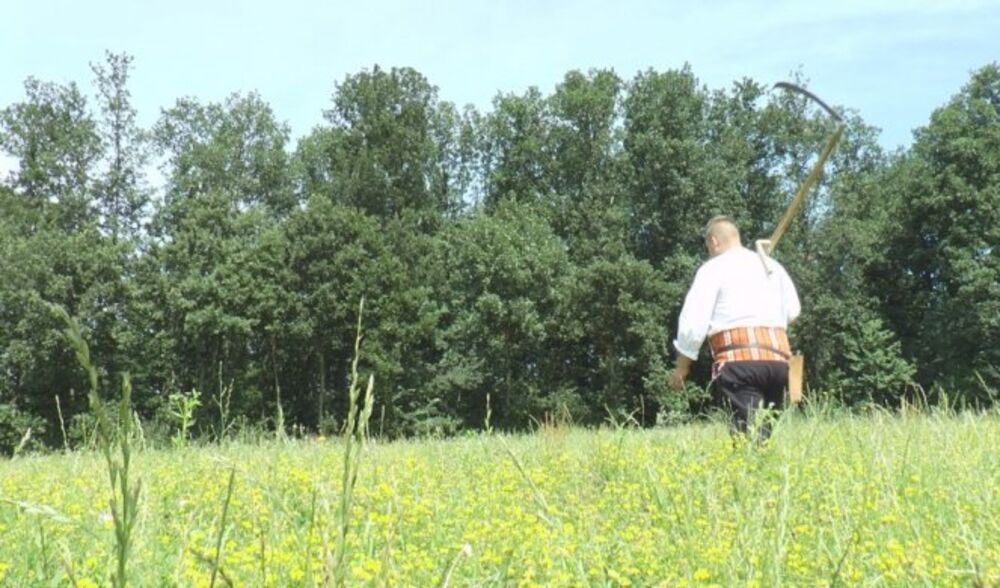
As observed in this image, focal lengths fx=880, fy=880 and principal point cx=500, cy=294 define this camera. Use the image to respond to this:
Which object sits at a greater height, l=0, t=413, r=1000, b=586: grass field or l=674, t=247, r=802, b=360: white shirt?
l=674, t=247, r=802, b=360: white shirt

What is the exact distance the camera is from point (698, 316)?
19.5 feet

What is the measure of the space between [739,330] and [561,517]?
2.80 m

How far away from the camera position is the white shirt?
19.4ft

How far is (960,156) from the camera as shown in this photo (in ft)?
132

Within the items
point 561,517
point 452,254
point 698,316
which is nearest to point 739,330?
point 698,316

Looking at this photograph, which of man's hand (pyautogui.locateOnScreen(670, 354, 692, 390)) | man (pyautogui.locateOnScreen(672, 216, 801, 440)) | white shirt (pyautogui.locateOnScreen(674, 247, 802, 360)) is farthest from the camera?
white shirt (pyautogui.locateOnScreen(674, 247, 802, 360))

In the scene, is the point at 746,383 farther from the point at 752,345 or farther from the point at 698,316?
the point at 698,316

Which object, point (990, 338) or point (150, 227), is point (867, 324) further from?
point (150, 227)

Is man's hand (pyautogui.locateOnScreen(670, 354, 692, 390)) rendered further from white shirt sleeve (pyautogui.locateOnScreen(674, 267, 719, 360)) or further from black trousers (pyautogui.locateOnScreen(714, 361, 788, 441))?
black trousers (pyautogui.locateOnScreen(714, 361, 788, 441))

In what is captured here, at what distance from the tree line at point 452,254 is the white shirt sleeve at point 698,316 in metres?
33.0

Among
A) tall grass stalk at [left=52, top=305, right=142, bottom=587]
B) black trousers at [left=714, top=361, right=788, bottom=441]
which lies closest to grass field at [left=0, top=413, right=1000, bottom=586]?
tall grass stalk at [left=52, top=305, right=142, bottom=587]

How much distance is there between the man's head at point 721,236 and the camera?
20.7 ft

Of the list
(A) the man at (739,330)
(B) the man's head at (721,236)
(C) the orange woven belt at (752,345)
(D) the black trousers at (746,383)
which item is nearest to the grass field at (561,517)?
(D) the black trousers at (746,383)

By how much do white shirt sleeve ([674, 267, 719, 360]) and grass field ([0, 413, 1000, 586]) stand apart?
63 cm
